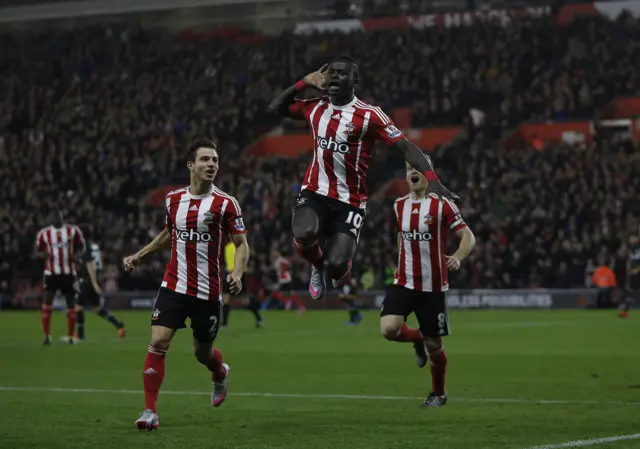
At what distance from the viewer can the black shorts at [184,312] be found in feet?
35.8

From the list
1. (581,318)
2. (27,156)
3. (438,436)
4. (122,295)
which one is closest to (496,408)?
(438,436)

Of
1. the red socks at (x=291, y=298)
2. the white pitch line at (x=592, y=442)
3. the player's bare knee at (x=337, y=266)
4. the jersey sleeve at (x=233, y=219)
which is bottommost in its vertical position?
the white pitch line at (x=592, y=442)

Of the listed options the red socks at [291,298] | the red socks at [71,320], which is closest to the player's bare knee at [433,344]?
the red socks at [71,320]

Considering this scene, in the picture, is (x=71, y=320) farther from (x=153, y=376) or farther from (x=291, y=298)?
(x=291, y=298)

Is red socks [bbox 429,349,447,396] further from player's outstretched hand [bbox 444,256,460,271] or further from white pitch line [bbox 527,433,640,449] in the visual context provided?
white pitch line [bbox 527,433,640,449]

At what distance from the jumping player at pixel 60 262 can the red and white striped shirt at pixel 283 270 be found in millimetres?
11672

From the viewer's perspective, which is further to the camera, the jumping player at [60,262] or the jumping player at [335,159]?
the jumping player at [60,262]

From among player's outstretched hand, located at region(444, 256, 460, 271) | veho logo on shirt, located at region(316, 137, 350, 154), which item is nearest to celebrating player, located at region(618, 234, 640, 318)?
player's outstretched hand, located at region(444, 256, 460, 271)

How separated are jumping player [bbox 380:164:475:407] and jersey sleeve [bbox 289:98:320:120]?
8.34 ft

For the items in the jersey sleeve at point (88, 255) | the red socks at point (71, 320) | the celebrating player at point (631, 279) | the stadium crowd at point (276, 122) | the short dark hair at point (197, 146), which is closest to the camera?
the short dark hair at point (197, 146)

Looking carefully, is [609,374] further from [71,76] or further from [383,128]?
[71,76]

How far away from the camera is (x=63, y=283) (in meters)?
23.0

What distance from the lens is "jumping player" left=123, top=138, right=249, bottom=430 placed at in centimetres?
1088

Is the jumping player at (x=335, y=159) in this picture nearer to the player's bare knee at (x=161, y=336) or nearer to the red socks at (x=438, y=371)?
the player's bare knee at (x=161, y=336)
